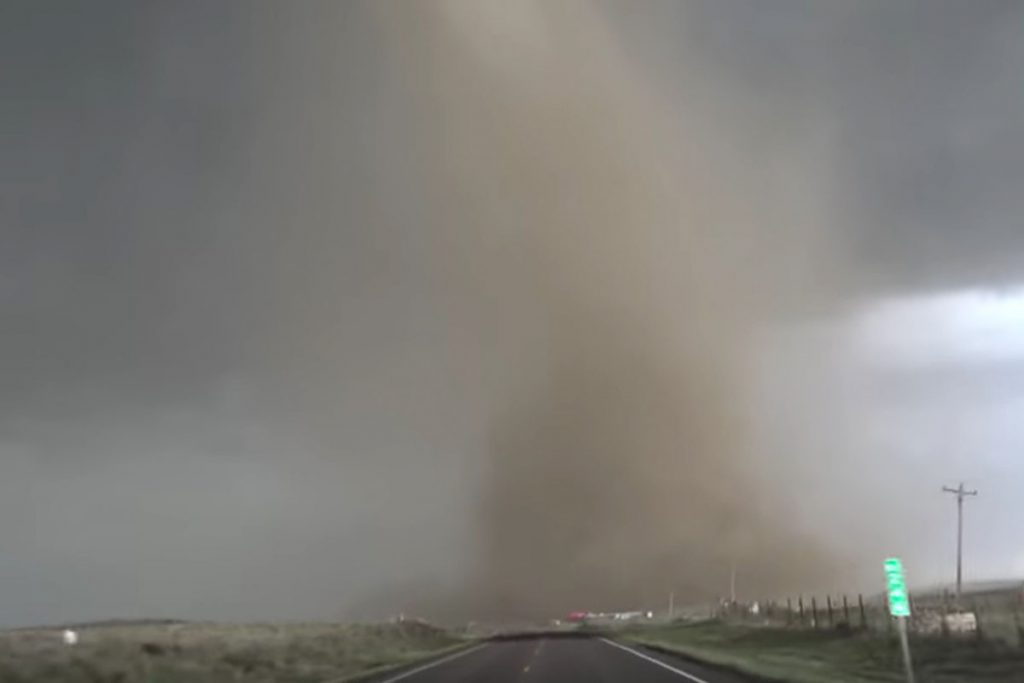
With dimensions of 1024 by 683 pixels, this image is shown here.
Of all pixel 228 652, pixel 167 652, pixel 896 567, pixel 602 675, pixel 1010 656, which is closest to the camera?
pixel 896 567

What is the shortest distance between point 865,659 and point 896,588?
17.9 meters

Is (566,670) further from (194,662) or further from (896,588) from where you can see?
(896,588)

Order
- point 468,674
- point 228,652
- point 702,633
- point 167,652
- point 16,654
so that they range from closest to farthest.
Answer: point 468,674, point 16,654, point 167,652, point 228,652, point 702,633

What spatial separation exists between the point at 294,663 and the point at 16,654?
11375 millimetres

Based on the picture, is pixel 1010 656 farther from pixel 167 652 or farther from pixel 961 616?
pixel 167 652

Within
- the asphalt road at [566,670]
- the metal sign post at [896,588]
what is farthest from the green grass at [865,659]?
the metal sign post at [896,588]

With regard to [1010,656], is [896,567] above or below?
above

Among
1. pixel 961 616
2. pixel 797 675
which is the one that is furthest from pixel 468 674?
pixel 961 616

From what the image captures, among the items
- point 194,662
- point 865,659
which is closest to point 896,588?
point 865,659

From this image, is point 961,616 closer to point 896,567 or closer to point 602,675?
point 602,675

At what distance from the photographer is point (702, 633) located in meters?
74.6

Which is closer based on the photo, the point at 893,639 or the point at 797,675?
the point at 797,675

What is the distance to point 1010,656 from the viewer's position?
98.5ft

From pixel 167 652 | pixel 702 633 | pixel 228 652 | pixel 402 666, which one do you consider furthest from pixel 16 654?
pixel 702 633
